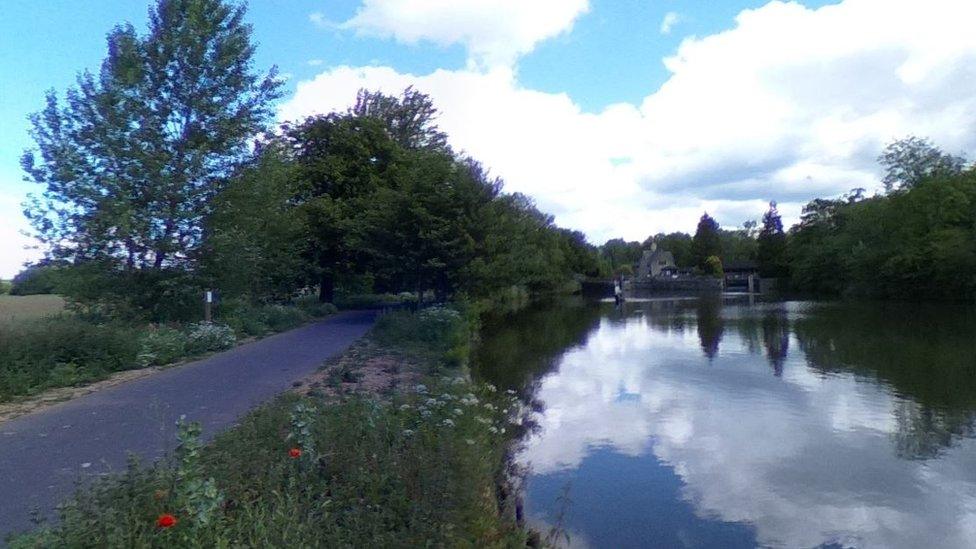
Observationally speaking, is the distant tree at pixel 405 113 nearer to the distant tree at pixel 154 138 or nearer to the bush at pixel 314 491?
the distant tree at pixel 154 138

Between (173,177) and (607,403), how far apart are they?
1239 centimetres

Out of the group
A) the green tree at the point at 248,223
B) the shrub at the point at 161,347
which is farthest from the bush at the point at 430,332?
the shrub at the point at 161,347

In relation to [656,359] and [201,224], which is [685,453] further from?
[201,224]

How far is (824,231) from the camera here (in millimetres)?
83812

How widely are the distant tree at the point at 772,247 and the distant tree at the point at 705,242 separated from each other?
10075mm

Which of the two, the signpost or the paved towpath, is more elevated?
the signpost

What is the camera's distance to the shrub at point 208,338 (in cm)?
1659

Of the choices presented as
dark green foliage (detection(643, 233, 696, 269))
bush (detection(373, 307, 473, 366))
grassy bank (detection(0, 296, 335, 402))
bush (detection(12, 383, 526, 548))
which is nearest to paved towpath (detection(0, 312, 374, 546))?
grassy bank (detection(0, 296, 335, 402))

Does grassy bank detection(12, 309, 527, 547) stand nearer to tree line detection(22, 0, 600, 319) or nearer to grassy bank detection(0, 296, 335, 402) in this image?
grassy bank detection(0, 296, 335, 402)

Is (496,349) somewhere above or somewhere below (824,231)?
below

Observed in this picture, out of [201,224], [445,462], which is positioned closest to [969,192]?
[201,224]

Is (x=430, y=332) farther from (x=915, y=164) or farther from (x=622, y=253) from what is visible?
(x=622, y=253)

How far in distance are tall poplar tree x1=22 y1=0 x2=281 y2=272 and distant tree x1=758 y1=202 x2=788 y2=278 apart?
91876 millimetres

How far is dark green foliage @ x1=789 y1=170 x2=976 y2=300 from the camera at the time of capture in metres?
51.8
